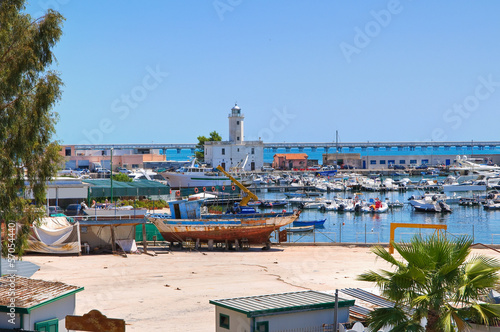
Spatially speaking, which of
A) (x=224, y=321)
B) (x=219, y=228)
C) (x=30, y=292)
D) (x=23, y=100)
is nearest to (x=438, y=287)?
(x=224, y=321)

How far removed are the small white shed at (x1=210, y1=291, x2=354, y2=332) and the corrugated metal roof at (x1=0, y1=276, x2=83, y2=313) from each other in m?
3.37

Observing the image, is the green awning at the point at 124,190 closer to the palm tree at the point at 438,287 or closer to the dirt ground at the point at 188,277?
the dirt ground at the point at 188,277

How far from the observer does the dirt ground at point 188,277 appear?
59.6ft

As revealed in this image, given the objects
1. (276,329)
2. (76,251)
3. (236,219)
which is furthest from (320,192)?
(276,329)

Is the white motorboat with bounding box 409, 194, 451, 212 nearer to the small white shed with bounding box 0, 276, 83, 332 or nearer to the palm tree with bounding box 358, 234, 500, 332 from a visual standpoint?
A: the palm tree with bounding box 358, 234, 500, 332

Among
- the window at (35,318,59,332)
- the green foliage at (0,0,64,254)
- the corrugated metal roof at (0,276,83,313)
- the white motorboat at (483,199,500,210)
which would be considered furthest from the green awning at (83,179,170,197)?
the white motorboat at (483,199,500,210)

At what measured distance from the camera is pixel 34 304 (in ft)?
39.6

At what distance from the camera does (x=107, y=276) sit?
23766mm

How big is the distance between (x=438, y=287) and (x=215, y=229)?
886 inches

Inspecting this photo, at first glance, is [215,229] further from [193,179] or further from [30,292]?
[193,179]

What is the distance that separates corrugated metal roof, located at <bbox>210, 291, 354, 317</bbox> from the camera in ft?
39.3

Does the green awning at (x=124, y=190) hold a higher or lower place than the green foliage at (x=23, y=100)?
lower

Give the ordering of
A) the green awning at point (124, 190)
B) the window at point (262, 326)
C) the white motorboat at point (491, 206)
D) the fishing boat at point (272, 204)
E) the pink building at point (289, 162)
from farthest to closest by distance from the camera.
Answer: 1. the pink building at point (289, 162)
2. the fishing boat at point (272, 204)
3. the white motorboat at point (491, 206)
4. the green awning at point (124, 190)
5. the window at point (262, 326)

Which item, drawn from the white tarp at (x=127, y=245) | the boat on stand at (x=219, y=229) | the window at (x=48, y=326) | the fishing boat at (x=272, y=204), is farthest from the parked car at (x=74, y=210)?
the fishing boat at (x=272, y=204)
